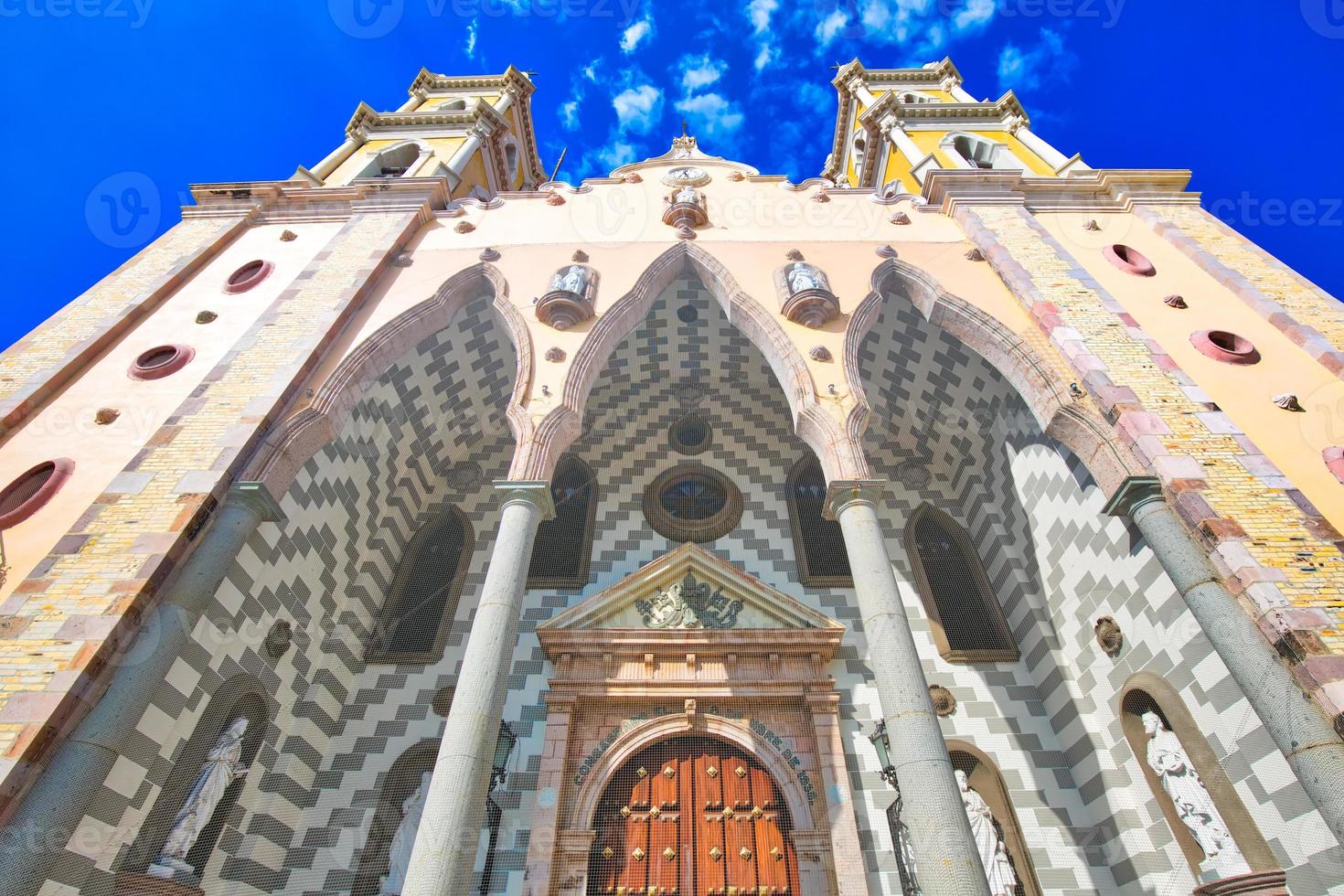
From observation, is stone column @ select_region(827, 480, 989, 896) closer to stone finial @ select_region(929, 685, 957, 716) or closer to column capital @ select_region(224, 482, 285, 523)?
stone finial @ select_region(929, 685, 957, 716)

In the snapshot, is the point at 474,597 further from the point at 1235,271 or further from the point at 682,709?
the point at 1235,271

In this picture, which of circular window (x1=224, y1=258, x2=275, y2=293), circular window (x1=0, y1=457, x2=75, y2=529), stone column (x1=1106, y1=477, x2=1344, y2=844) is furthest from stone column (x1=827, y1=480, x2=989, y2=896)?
circular window (x1=224, y1=258, x2=275, y2=293)

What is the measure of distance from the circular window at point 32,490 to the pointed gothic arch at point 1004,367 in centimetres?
864

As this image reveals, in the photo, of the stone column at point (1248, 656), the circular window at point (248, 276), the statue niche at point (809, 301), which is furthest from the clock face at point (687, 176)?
the stone column at point (1248, 656)

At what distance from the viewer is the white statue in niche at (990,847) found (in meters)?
7.50

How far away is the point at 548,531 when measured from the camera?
1116 centimetres

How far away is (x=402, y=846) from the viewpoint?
25.8 ft

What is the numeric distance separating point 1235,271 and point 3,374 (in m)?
16.6

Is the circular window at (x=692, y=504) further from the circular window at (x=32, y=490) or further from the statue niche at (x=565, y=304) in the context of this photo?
the circular window at (x=32, y=490)

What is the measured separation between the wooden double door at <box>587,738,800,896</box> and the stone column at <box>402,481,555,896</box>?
263cm

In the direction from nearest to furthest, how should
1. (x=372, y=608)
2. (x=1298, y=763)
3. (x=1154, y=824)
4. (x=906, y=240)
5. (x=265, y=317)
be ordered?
(x=1298, y=763) < (x=1154, y=824) < (x=265, y=317) < (x=372, y=608) < (x=906, y=240)

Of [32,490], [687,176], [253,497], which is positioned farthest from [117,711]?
[687,176]

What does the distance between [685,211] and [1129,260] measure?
7.07 m

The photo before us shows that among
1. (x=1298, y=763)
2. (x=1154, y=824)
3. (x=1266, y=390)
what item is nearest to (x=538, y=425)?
(x=1298, y=763)
